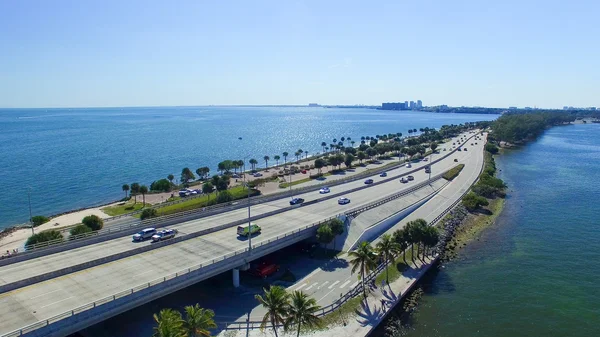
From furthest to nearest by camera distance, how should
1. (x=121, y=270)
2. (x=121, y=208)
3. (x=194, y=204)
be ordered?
(x=121, y=208)
(x=194, y=204)
(x=121, y=270)

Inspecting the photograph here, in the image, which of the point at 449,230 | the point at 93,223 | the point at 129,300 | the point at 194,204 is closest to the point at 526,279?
the point at 449,230

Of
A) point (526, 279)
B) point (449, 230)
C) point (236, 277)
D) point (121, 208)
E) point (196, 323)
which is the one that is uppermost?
point (196, 323)

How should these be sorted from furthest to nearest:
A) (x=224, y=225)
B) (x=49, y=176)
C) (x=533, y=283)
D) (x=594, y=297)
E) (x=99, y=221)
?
(x=49, y=176), (x=99, y=221), (x=224, y=225), (x=533, y=283), (x=594, y=297)

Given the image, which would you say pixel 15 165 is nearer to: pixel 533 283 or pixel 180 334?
pixel 180 334

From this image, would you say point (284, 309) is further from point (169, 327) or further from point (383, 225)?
point (383, 225)

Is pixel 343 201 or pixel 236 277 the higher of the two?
pixel 343 201

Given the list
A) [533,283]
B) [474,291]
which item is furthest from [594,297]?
[474,291]

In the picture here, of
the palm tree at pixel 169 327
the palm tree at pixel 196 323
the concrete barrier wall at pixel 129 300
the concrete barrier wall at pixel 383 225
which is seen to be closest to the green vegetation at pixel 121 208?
the concrete barrier wall at pixel 129 300
